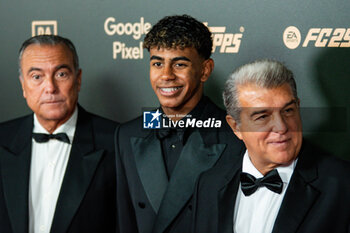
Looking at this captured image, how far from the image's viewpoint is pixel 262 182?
74.7 inches

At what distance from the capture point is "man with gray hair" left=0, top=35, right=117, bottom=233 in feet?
7.89

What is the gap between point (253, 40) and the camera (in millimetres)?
2752

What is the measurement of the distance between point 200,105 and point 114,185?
0.58 m

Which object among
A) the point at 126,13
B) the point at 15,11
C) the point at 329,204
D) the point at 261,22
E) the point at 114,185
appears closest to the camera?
the point at 329,204

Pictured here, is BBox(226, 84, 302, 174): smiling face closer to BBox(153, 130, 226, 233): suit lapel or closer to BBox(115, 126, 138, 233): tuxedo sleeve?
BBox(153, 130, 226, 233): suit lapel

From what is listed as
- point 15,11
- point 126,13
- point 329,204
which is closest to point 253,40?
point 126,13

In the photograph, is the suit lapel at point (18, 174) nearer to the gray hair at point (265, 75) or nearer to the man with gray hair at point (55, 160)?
the man with gray hair at point (55, 160)

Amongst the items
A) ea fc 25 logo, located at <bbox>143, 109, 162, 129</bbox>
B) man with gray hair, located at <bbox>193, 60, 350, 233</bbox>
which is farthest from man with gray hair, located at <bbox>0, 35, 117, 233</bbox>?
man with gray hair, located at <bbox>193, 60, 350, 233</bbox>

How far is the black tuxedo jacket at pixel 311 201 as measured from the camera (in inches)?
70.4

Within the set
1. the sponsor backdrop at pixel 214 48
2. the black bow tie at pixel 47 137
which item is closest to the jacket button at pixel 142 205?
the black bow tie at pixel 47 137

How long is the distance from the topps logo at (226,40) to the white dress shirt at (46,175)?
2.75ft

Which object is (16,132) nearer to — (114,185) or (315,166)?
(114,185)

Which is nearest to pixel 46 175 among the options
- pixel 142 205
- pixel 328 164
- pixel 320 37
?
pixel 142 205

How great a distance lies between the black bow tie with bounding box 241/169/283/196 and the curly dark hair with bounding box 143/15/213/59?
630 mm
